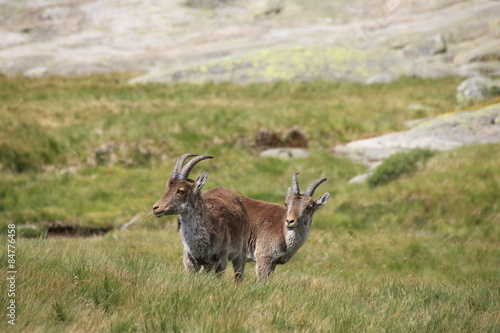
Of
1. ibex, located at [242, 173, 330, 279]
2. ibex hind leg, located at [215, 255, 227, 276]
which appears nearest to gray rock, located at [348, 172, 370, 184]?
ibex, located at [242, 173, 330, 279]

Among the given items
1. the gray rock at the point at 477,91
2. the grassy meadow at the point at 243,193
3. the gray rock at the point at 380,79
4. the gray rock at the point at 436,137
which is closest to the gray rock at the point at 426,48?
the gray rock at the point at 380,79

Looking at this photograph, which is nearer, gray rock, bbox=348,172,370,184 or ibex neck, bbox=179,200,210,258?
ibex neck, bbox=179,200,210,258

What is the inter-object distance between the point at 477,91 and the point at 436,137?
9.63m

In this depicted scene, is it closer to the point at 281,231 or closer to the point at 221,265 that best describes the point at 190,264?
the point at 221,265

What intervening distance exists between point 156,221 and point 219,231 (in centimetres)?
1052

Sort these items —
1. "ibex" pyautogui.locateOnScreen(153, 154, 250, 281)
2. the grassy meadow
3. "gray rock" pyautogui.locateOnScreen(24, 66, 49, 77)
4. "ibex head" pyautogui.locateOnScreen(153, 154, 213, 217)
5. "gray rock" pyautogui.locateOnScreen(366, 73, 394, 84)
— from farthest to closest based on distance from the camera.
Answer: "gray rock" pyautogui.locateOnScreen(24, 66, 49, 77)
"gray rock" pyautogui.locateOnScreen(366, 73, 394, 84)
"ibex" pyautogui.locateOnScreen(153, 154, 250, 281)
"ibex head" pyautogui.locateOnScreen(153, 154, 213, 217)
the grassy meadow

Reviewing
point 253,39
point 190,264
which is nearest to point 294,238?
point 190,264

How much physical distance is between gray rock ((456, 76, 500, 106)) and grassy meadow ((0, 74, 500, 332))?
3.74 ft

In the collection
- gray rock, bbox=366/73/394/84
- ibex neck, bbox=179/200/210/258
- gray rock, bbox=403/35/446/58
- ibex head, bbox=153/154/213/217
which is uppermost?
ibex head, bbox=153/154/213/217

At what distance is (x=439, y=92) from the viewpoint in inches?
1522

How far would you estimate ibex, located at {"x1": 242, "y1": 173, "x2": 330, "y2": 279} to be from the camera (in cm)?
1150

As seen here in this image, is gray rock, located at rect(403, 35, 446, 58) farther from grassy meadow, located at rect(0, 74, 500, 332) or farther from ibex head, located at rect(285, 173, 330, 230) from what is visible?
ibex head, located at rect(285, 173, 330, 230)

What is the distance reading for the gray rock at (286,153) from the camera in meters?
27.5

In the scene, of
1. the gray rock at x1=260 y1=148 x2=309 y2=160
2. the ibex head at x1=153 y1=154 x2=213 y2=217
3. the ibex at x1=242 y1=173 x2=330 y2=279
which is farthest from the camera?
the gray rock at x1=260 y1=148 x2=309 y2=160
